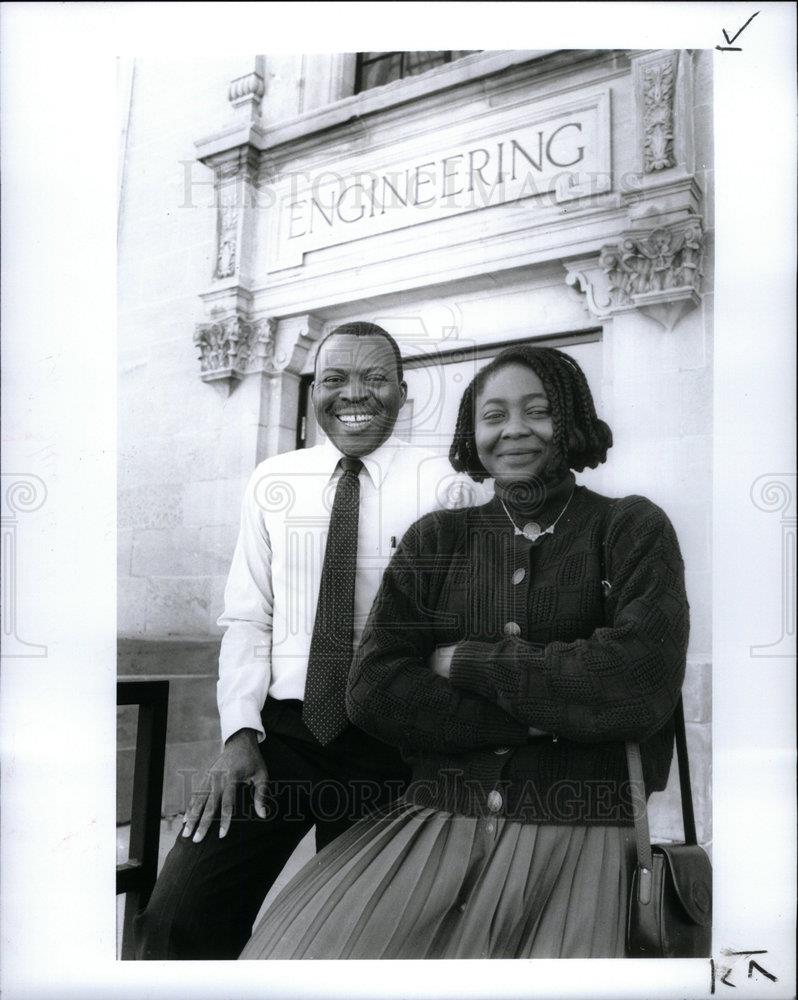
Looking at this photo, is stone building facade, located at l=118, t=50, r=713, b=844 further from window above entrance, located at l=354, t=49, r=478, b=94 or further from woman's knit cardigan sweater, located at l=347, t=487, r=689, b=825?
woman's knit cardigan sweater, located at l=347, t=487, r=689, b=825

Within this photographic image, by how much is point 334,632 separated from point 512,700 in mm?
599

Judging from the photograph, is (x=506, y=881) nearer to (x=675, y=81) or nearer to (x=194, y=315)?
(x=194, y=315)

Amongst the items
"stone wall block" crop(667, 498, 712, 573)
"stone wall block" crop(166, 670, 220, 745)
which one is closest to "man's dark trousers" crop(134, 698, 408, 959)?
"stone wall block" crop(166, 670, 220, 745)

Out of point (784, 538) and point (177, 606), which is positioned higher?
point (784, 538)

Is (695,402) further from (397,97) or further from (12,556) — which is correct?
(12,556)

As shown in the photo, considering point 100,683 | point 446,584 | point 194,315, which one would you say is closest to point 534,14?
point 194,315

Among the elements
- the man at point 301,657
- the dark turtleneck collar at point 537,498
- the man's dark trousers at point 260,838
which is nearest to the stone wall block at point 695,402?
the dark turtleneck collar at point 537,498

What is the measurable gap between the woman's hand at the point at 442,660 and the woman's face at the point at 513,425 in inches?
21.4

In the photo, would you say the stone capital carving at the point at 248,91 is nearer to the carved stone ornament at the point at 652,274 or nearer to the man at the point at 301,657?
the man at the point at 301,657

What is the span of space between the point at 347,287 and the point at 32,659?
160cm

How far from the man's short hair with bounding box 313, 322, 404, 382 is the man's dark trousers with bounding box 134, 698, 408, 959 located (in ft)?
3.66

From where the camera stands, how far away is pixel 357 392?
2912 mm

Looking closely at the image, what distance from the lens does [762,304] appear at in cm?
285

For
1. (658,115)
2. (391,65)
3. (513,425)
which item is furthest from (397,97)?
(513,425)
